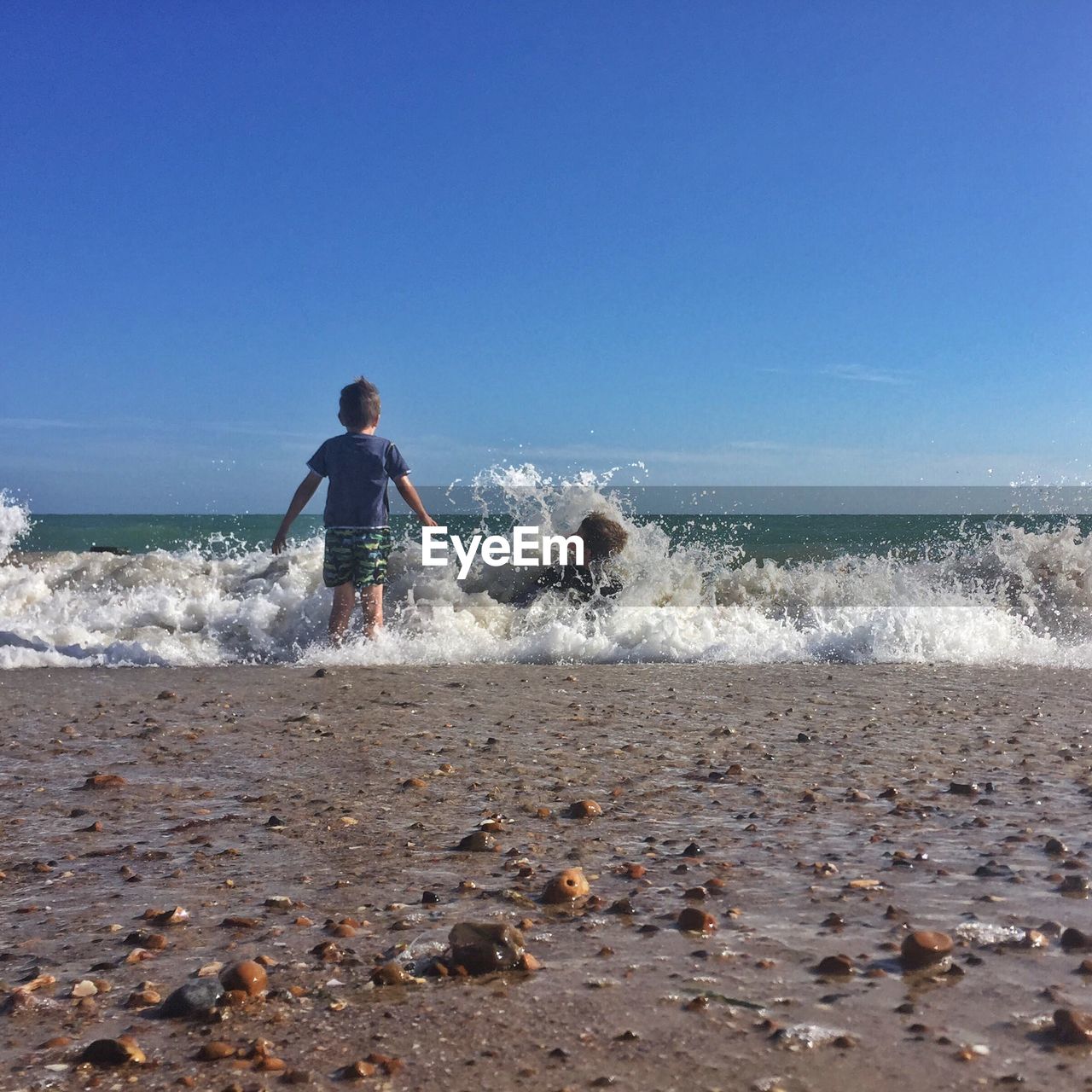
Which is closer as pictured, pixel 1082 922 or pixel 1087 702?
pixel 1082 922

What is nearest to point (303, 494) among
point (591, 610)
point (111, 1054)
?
point (591, 610)

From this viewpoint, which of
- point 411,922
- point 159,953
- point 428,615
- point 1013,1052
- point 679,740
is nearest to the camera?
point 1013,1052

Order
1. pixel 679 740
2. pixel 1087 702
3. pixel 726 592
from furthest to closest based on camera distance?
pixel 726 592, pixel 1087 702, pixel 679 740

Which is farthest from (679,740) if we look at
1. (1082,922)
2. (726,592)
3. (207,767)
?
(726,592)

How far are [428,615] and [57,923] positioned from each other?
616cm

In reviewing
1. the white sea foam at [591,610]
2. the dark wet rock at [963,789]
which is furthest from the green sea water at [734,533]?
the dark wet rock at [963,789]

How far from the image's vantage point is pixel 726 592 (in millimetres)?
9211

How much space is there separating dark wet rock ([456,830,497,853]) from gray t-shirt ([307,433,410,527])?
4242 millimetres

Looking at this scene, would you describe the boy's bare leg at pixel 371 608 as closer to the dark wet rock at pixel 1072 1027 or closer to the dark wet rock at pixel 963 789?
the dark wet rock at pixel 963 789

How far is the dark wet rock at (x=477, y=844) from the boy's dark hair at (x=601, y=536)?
256 inches

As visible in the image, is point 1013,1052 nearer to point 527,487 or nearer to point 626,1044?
point 626,1044

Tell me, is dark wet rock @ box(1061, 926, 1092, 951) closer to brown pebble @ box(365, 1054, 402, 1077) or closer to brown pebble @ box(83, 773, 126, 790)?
brown pebble @ box(365, 1054, 402, 1077)

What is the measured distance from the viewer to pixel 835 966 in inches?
72.2

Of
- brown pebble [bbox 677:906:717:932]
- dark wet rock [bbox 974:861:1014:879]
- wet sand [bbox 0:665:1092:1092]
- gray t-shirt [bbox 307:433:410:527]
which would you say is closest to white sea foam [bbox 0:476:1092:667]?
gray t-shirt [bbox 307:433:410:527]
